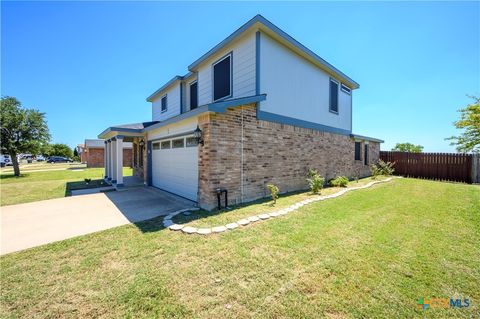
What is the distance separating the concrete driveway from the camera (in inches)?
174

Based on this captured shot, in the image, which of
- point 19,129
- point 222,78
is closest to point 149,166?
point 222,78

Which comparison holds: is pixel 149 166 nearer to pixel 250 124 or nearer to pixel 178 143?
pixel 178 143

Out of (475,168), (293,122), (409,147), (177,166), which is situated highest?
(409,147)

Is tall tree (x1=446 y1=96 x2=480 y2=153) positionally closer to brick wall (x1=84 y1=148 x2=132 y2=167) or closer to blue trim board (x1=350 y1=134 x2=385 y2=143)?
blue trim board (x1=350 y1=134 x2=385 y2=143)

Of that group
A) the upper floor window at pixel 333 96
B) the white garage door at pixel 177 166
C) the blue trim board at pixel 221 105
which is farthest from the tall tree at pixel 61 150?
the upper floor window at pixel 333 96

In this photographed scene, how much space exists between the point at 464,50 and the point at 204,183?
1534 centimetres

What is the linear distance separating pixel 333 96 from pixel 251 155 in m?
7.91

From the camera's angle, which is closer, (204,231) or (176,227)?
(204,231)

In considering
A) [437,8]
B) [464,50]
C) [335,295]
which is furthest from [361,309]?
[464,50]

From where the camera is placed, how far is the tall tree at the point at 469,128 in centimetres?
1209

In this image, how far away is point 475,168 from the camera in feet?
41.1

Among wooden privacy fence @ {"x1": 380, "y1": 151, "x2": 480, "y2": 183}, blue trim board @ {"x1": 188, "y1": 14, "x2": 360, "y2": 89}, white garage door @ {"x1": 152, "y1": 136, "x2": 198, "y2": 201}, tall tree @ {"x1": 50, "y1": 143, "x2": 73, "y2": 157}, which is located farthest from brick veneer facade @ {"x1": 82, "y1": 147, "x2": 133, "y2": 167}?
tall tree @ {"x1": 50, "y1": 143, "x2": 73, "y2": 157}

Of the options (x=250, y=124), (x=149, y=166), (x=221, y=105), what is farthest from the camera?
(x=149, y=166)

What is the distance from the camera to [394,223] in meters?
4.79
